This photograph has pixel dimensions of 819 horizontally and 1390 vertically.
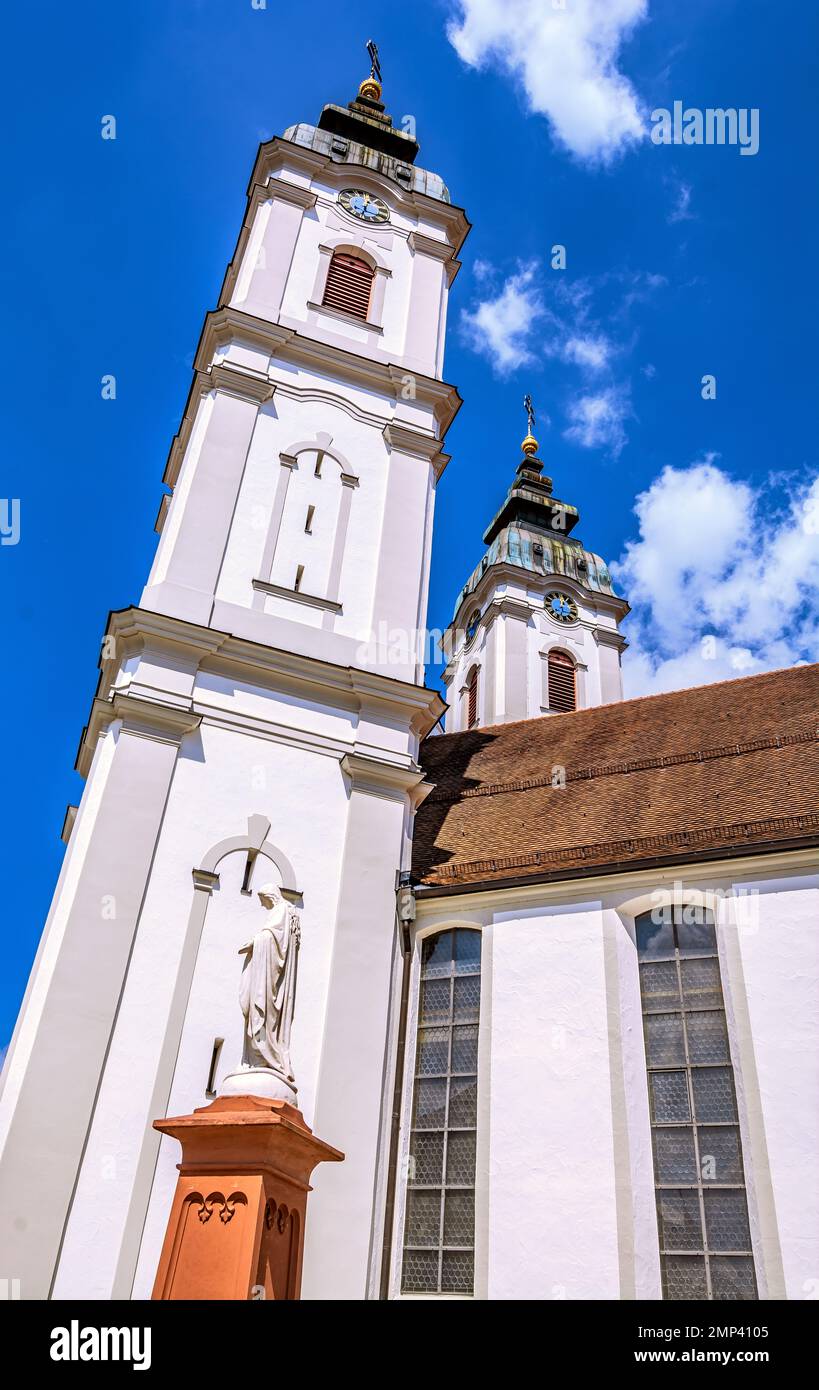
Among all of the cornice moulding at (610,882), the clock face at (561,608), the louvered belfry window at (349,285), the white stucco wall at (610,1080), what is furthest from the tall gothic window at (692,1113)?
the clock face at (561,608)

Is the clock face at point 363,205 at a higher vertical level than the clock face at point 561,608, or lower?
lower

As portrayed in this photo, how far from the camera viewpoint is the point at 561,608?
33656mm

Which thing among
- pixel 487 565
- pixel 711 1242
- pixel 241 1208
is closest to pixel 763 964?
pixel 711 1242

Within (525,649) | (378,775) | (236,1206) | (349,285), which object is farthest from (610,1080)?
(525,649)

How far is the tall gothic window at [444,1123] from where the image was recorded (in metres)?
10.7

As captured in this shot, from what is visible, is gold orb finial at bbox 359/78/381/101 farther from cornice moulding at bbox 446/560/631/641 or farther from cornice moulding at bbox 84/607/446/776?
cornice moulding at bbox 84/607/446/776

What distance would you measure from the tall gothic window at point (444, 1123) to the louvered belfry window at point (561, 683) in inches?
741

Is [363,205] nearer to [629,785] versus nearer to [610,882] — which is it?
[629,785]

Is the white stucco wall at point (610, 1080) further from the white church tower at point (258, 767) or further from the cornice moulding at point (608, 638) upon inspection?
the cornice moulding at point (608, 638)

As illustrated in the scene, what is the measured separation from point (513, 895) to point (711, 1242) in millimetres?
4037

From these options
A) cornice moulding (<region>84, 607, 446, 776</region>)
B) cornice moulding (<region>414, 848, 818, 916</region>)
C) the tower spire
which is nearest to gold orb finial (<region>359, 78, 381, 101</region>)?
the tower spire

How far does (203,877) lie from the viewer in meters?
12.1

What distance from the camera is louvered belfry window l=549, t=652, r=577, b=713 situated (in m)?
31.1
